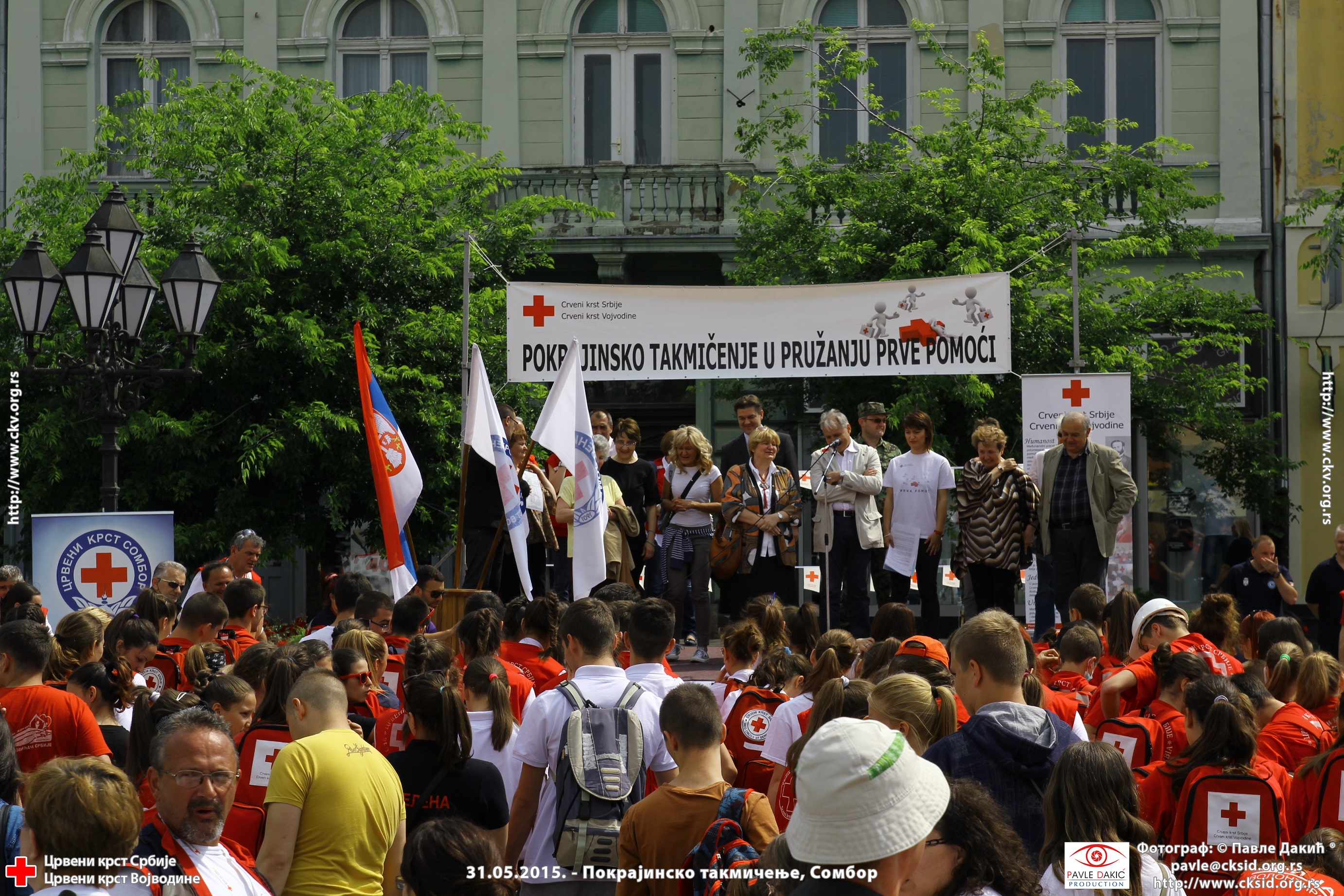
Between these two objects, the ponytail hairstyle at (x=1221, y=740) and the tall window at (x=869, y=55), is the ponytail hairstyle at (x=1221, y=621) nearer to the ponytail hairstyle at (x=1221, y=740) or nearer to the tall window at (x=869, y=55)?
the ponytail hairstyle at (x=1221, y=740)

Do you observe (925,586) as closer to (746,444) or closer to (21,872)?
(746,444)

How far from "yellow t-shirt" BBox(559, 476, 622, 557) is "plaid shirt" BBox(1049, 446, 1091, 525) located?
3.56 metres

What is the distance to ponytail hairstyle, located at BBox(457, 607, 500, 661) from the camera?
665 cm

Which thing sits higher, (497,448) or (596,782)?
(497,448)

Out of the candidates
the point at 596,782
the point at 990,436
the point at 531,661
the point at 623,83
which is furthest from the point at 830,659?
the point at 623,83

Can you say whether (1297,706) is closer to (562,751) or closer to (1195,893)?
(1195,893)

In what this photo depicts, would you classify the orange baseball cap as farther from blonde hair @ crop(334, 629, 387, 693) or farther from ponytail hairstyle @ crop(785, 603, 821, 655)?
blonde hair @ crop(334, 629, 387, 693)

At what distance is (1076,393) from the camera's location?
13.1 m

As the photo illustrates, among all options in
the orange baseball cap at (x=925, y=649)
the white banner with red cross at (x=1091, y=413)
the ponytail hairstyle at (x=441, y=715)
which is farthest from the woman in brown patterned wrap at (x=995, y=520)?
the ponytail hairstyle at (x=441, y=715)

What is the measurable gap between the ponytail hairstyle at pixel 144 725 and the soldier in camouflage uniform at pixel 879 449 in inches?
285

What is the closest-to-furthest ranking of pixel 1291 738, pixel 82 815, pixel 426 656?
pixel 82 815
pixel 1291 738
pixel 426 656

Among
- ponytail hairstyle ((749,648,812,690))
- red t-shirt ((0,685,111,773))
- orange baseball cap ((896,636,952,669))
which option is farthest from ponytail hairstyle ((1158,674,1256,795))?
red t-shirt ((0,685,111,773))

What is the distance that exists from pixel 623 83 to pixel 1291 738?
18.4 meters

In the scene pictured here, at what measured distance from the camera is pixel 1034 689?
5168mm
